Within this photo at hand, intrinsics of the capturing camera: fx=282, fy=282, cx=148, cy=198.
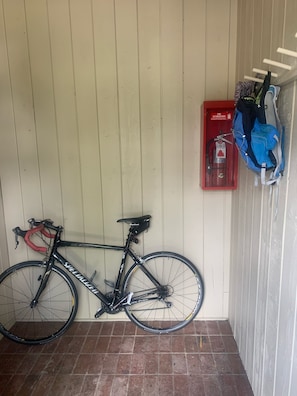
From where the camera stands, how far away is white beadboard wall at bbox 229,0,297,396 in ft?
3.93

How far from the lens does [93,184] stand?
7.51 feet

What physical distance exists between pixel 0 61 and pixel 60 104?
55 centimetres

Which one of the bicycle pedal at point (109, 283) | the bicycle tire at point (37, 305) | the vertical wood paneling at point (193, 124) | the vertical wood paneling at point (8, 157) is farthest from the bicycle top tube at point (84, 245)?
the vertical wood paneling at point (193, 124)

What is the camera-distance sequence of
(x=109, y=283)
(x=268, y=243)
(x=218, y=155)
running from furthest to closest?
(x=109, y=283), (x=218, y=155), (x=268, y=243)

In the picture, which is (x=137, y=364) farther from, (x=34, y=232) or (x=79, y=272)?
(x=34, y=232)

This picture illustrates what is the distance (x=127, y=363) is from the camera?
6.62 feet

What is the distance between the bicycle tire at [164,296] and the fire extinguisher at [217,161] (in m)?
0.73

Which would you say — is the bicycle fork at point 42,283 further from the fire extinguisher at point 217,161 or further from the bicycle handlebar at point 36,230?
the fire extinguisher at point 217,161

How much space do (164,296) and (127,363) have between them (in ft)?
1.84

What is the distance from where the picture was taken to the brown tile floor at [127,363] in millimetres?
1820

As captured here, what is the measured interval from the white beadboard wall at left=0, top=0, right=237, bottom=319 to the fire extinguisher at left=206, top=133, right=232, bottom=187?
12cm

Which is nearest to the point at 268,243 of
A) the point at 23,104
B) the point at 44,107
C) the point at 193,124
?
the point at 193,124

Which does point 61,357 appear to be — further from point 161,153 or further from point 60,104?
point 60,104

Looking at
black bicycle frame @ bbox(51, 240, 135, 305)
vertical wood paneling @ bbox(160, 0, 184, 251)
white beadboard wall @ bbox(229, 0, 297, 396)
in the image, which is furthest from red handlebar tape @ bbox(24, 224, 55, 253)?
white beadboard wall @ bbox(229, 0, 297, 396)
